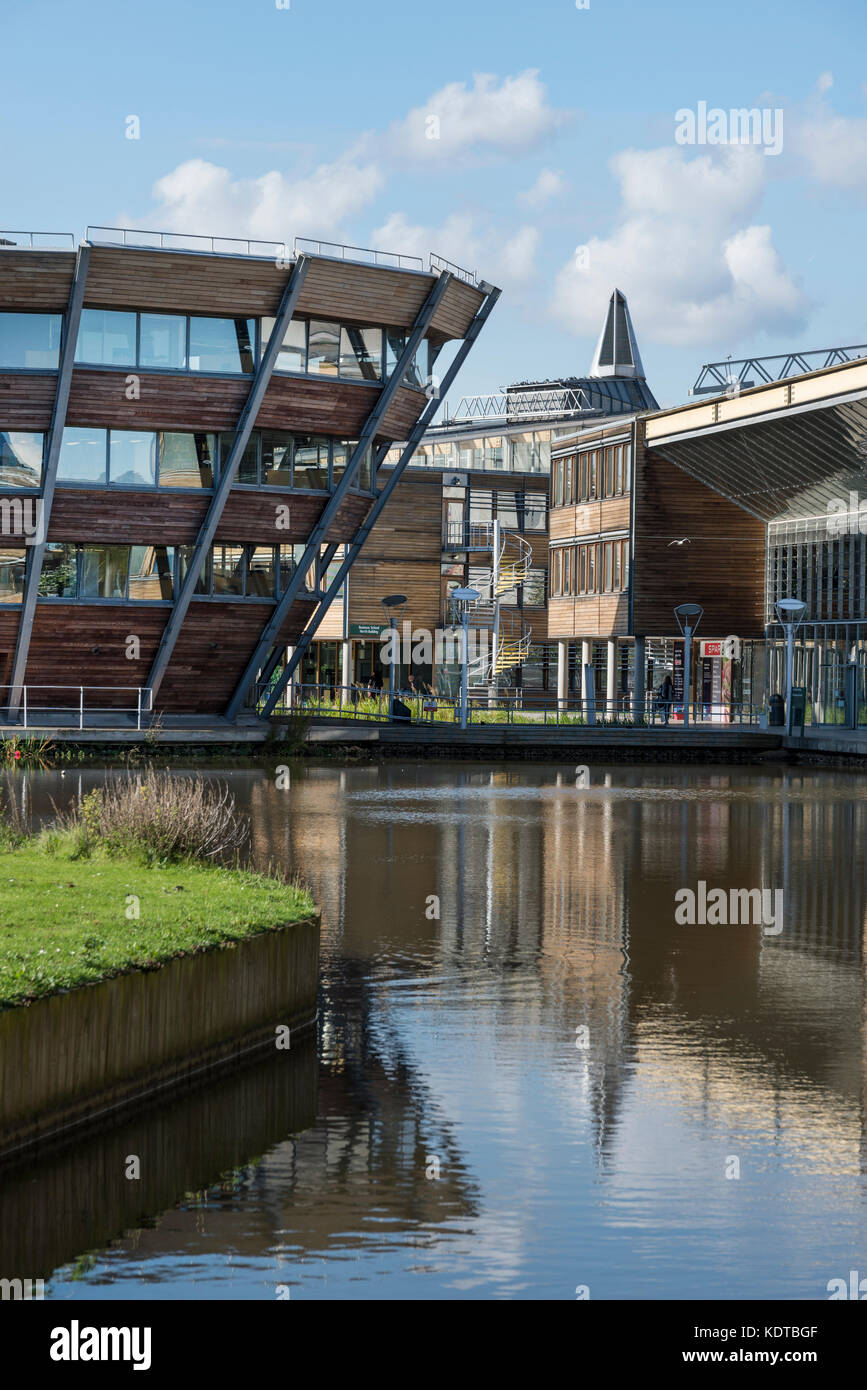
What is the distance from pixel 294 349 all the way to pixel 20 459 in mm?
6624

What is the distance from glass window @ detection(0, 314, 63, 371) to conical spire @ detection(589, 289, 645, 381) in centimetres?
6379

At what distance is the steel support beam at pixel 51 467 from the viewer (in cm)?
3609

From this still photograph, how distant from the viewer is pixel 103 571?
3978 centimetres

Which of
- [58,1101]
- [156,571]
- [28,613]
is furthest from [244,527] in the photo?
[58,1101]

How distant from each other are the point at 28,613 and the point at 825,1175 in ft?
106

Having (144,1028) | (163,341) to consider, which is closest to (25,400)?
(163,341)

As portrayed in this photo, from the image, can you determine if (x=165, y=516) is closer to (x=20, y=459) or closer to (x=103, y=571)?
(x=103, y=571)

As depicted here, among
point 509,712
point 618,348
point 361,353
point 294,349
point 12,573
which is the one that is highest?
point 618,348

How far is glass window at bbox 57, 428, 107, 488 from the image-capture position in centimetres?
3856

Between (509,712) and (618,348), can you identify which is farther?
A: (618,348)

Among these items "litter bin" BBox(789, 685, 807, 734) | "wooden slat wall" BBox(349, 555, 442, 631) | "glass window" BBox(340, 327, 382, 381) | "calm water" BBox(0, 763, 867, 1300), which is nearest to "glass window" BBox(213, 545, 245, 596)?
"glass window" BBox(340, 327, 382, 381)

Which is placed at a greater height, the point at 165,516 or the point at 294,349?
the point at 294,349

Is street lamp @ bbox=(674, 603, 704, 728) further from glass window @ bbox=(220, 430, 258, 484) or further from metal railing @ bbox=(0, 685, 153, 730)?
metal railing @ bbox=(0, 685, 153, 730)

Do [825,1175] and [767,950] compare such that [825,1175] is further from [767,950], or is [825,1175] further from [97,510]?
[97,510]
